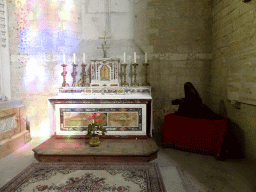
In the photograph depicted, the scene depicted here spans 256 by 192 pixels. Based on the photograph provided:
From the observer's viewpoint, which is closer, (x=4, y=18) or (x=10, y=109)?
(x=10, y=109)

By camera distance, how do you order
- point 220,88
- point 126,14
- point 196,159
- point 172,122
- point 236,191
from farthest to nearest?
point 126,14, point 220,88, point 172,122, point 196,159, point 236,191

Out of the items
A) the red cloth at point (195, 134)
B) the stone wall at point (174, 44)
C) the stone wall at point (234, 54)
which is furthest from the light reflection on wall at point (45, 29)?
the stone wall at point (234, 54)

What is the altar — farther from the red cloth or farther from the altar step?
the red cloth

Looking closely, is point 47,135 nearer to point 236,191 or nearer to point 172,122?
point 172,122

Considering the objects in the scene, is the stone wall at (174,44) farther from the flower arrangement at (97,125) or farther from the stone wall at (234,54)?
the flower arrangement at (97,125)

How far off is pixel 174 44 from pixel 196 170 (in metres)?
3.21

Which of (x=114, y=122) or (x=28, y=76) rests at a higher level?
(x=28, y=76)

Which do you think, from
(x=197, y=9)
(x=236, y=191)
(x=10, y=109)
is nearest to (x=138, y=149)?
(x=236, y=191)

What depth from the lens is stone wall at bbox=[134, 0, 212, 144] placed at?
475cm

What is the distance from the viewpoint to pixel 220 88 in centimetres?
429

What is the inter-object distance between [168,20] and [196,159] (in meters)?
3.51

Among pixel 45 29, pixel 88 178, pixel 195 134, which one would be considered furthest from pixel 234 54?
pixel 45 29

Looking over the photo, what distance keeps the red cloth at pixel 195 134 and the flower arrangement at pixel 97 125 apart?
134 cm

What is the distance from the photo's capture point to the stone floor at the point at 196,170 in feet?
7.96
